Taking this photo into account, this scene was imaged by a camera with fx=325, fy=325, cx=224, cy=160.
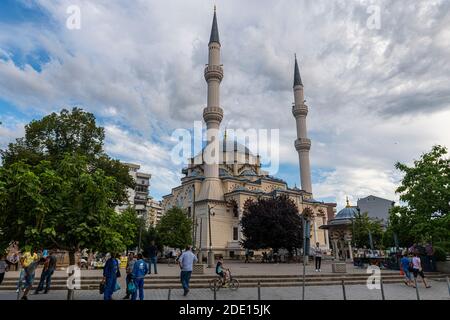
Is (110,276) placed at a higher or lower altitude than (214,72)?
lower

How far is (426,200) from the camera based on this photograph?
60.3 ft

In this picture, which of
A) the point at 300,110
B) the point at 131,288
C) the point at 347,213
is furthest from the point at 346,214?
the point at 131,288

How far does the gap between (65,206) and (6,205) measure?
1.47 metres

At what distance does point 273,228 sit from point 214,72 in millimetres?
23258

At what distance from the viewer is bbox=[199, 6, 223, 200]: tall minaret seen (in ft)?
146

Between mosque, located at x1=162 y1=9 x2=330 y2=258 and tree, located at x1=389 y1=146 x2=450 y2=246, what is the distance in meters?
19.0

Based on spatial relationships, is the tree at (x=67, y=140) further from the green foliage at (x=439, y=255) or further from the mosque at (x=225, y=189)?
the green foliage at (x=439, y=255)

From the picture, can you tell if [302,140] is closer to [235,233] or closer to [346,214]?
[346,214]

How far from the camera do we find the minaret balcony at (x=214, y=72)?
45188 mm

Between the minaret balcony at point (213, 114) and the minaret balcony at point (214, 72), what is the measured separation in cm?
466

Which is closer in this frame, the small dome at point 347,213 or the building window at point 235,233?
the small dome at point 347,213

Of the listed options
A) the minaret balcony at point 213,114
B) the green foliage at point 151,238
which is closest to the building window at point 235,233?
the green foliage at point 151,238

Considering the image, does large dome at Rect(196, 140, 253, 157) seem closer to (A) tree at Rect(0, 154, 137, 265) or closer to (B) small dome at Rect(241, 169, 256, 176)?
(B) small dome at Rect(241, 169, 256, 176)

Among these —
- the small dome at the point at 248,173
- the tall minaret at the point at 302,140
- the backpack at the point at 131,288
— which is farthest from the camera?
the small dome at the point at 248,173
